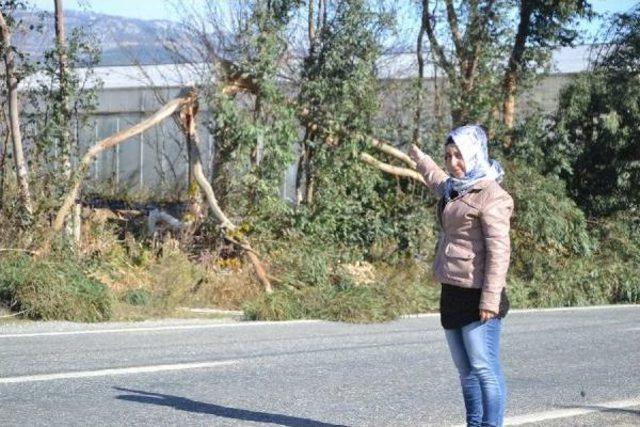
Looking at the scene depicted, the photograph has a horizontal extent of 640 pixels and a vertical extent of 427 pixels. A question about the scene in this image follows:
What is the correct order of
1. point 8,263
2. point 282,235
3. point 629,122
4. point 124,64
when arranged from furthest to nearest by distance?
point 124,64, point 629,122, point 282,235, point 8,263

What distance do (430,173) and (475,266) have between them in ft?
2.71

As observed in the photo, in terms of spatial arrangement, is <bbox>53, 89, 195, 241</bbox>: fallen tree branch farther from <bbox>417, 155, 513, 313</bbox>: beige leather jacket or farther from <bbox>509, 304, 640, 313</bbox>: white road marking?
<bbox>417, 155, 513, 313</bbox>: beige leather jacket

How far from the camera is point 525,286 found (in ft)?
56.8

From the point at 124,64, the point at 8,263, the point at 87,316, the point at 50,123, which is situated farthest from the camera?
the point at 124,64

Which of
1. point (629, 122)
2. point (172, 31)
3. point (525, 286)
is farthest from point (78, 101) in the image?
point (172, 31)

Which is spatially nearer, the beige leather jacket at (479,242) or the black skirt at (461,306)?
the beige leather jacket at (479,242)

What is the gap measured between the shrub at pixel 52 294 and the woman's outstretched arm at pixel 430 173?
21.5ft

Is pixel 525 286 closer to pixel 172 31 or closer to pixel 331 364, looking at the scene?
pixel 331 364

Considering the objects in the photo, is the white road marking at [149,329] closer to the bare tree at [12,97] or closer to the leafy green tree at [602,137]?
the bare tree at [12,97]

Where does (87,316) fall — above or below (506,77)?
below

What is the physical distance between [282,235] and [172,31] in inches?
521

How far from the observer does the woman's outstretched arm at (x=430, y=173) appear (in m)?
6.29

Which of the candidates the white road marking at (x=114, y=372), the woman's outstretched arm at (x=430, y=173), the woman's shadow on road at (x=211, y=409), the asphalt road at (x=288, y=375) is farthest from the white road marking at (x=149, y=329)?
the woman's outstretched arm at (x=430, y=173)

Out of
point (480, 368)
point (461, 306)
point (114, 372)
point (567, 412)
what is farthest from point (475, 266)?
point (114, 372)
